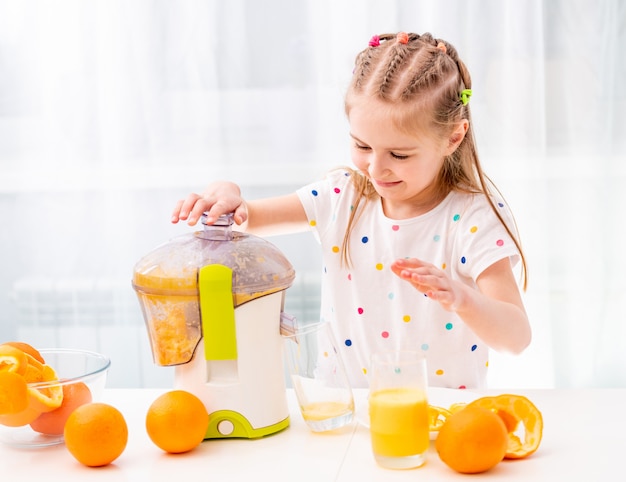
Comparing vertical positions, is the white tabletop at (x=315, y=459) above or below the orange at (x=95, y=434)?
below

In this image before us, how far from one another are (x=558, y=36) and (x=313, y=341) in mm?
1377

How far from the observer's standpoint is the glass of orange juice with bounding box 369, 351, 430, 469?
949mm

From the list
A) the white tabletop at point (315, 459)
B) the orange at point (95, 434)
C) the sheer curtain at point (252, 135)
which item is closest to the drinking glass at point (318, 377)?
the white tabletop at point (315, 459)

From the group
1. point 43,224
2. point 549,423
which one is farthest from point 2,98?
point 549,423

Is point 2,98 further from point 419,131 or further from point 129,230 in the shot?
point 419,131

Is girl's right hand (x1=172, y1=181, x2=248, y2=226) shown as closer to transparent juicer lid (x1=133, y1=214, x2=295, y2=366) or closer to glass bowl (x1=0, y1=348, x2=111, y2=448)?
transparent juicer lid (x1=133, y1=214, x2=295, y2=366)

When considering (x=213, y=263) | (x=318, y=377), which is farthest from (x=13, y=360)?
(x=318, y=377)

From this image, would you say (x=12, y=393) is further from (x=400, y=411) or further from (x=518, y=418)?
(x=518, y=418)

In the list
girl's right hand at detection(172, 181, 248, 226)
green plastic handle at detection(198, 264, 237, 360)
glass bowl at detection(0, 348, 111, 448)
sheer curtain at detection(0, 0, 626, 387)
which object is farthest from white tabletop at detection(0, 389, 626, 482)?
sheer curtain at detection(0, 0, 626, 387)

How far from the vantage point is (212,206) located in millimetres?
1267

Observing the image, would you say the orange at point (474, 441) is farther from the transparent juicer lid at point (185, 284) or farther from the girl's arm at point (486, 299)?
the transparent juicer lid at point (185, 284)

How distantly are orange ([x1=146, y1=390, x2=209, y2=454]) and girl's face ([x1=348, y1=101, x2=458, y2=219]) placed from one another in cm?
46

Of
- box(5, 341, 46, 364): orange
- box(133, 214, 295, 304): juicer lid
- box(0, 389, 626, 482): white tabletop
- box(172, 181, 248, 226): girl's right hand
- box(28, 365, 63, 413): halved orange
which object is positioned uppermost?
box(172, 181, 248, 226): girl's right hand

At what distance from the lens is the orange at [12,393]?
1.03 metres
